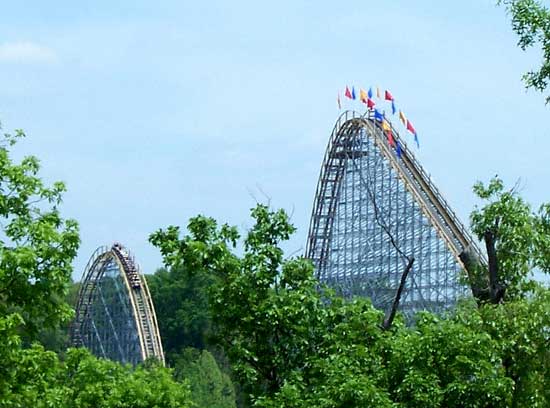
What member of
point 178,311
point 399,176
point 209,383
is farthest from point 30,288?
point 178,311

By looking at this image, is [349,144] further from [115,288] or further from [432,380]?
[432,380]

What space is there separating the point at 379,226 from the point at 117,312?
1578cm

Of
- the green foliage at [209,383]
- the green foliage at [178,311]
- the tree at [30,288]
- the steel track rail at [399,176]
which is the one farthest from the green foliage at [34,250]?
the green foliage at [178,311]

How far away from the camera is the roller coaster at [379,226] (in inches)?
1382

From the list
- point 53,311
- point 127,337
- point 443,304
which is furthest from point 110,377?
point 127,337

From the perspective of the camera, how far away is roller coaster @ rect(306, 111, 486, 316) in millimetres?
35094

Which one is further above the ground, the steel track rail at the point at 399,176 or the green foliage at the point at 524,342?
the steel track rail at the point at 399,176

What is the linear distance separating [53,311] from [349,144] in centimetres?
2801

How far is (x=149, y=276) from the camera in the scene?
2908 inches

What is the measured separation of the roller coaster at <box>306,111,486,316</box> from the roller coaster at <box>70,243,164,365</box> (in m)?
8.71

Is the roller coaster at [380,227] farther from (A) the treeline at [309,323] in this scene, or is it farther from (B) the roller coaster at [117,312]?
(A) the treeline at [309,323]

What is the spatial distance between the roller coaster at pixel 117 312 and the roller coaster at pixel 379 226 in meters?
8.71

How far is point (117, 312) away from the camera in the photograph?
49875mm

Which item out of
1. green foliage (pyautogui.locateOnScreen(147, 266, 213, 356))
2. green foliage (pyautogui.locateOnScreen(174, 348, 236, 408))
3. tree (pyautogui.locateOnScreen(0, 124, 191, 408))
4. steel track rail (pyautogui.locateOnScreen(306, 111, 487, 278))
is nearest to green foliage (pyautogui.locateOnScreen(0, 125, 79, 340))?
tree (pyautogui.locateOnScreen(0, 124, 191, 408))
